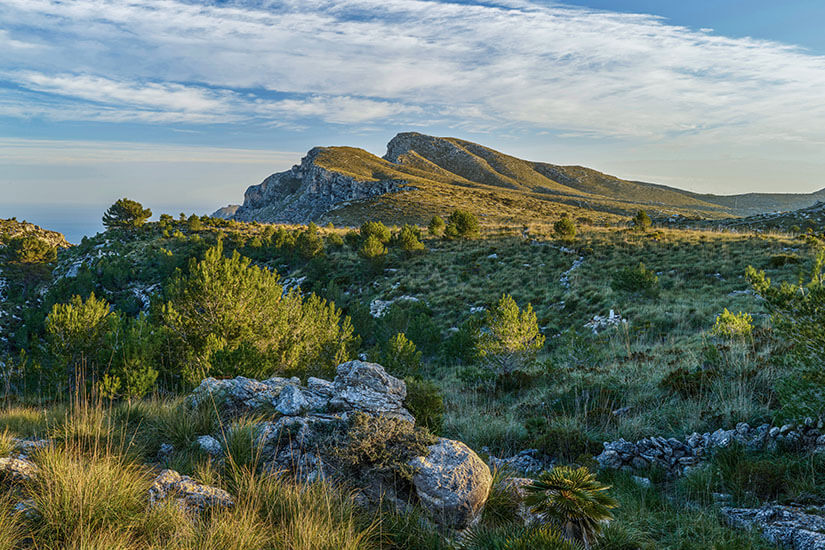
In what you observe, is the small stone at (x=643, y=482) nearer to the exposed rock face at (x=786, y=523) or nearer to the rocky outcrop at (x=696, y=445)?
the rocky outcrop at (x=696, y=445)

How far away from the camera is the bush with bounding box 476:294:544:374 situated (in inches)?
513

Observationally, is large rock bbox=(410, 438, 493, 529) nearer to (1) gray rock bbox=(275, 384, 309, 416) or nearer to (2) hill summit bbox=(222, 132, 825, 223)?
(1) gray rock bbox=(275, 384, 309, 416)

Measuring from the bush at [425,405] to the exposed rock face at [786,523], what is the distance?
148 inches

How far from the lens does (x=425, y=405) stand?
6805 mm

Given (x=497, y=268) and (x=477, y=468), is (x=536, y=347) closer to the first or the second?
(x=477, y=468)

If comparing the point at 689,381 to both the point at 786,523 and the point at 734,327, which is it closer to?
the point at 734,327

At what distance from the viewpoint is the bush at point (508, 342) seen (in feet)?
42.7

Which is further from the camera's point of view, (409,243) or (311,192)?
(311,192)

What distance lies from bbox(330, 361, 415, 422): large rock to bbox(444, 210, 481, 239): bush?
110 ft

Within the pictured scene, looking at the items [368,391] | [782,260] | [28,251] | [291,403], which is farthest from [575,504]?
[28,251]

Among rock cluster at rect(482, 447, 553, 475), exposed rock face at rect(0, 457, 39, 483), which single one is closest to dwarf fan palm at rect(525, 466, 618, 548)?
rock cluster at rect(482, 447, 553, 475)

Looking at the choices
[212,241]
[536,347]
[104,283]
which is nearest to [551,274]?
[536,347]

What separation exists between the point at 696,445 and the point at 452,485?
4.43 m

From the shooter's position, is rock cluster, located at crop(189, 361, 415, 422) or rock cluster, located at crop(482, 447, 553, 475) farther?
rock cluster, located at crop(482, 447, 553, 475)
